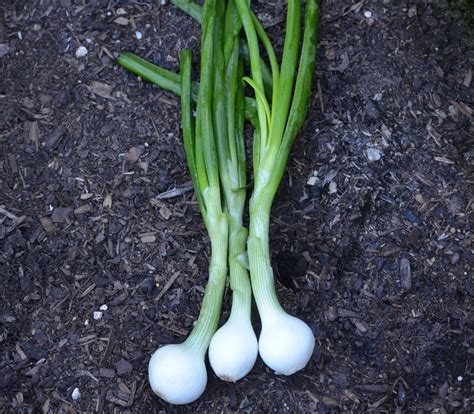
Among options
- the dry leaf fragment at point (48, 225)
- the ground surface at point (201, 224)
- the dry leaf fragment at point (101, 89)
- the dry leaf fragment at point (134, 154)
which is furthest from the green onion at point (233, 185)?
the dry leaf fragment at point (48, 225)

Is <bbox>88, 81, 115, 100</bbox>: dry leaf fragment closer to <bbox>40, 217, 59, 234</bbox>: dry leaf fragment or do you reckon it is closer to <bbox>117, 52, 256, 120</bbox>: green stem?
<bbox>117, 52, 256, 120</bbox>: green stem

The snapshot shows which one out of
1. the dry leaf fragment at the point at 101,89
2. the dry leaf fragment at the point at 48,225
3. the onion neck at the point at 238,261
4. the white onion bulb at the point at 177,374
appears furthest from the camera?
the dry leaf fragment at the point at 101,89

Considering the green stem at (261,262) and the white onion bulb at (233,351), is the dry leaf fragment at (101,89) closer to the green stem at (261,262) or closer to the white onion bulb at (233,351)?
the green stem at (261,262)

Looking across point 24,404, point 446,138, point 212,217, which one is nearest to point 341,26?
point 446,138

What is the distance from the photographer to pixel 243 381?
6.31 ft

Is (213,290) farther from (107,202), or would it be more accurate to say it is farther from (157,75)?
(157,75)

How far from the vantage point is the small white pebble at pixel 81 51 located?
2260 millimetres

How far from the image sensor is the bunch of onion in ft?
5.96

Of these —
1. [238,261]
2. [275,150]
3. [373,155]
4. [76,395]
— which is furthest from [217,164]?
[76,395]

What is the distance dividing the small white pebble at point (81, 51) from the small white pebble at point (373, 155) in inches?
36.5

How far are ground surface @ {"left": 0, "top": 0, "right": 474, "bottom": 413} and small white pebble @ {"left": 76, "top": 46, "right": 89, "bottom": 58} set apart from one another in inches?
0.9

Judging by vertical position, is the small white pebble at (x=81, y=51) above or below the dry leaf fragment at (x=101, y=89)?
above

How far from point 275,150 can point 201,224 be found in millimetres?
307

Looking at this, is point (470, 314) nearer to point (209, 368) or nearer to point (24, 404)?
point (209, 368)
